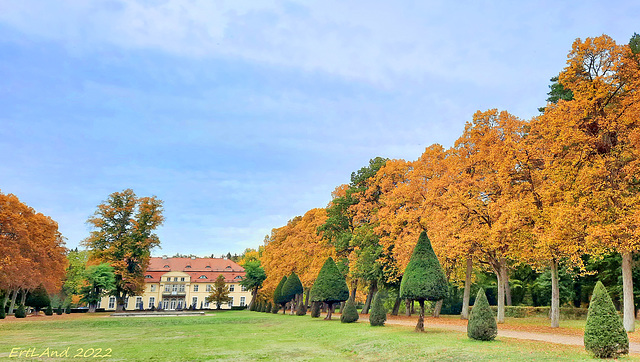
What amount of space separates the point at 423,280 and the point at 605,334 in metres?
9.49

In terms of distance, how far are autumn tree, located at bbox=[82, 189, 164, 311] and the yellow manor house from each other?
2315cm

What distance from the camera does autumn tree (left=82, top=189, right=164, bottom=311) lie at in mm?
54594

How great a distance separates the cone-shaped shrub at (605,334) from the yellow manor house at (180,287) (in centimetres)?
7317

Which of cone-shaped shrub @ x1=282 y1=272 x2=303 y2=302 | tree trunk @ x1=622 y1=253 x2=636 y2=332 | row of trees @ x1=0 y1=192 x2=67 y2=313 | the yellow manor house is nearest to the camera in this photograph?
tree trunk @ x1=622 y1=253 x2=636 y2=332

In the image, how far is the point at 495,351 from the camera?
1373 centimetres

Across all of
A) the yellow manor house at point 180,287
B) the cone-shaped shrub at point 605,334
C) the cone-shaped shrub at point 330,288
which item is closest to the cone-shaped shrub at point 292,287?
the cone-shaped shrub at point 330,288

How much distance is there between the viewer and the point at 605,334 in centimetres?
1147

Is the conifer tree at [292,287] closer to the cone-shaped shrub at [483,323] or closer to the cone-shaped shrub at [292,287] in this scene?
the cone-shaped shrub at [292,287]

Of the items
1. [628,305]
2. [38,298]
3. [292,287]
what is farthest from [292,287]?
[38,298]

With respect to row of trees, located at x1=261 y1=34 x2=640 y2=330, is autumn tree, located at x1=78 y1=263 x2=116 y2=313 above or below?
below

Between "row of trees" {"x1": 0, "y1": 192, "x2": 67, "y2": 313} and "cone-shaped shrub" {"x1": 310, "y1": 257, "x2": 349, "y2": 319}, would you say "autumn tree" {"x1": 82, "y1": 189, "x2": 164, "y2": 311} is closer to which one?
"row of trees" {"x1": 0, "y1": 192, "x2": 67, "y2": 313}

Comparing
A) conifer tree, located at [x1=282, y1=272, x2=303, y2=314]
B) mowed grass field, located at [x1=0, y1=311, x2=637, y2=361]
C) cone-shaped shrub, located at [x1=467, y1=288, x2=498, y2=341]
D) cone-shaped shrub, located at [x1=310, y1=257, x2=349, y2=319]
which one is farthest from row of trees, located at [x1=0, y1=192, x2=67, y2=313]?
cone-shaped shrub, located at [x1=467, y1=288, x2=498, y2=341]

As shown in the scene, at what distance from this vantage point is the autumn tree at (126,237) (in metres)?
54.6

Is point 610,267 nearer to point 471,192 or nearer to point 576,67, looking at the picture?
point 471,192
